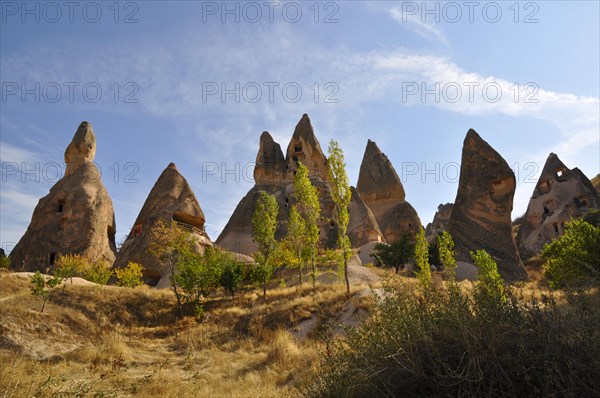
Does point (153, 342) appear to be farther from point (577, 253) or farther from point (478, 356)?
point (577, 253)

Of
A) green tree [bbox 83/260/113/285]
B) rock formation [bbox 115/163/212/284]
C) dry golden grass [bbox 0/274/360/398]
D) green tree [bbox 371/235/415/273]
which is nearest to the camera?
Result: dry golden grass [bbox 0/274/360/398]

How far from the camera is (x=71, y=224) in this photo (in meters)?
29.5

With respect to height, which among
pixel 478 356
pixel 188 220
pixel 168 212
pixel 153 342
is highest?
pixel 168 212

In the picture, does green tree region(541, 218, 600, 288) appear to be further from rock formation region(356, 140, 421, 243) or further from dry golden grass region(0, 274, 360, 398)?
rock formation region(356, 140, 421, 243)

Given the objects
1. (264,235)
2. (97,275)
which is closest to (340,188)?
(264,235)

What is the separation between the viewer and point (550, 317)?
11.5 feet

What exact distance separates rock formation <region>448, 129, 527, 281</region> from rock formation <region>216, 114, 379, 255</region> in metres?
8.15

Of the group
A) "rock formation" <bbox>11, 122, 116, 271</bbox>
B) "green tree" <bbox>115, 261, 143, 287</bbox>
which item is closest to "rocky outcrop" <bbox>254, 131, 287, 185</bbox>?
"rock formation" <bbox>11, 122, 116, 271</bbox>

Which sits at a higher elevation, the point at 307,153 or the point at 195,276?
the point at 307,153

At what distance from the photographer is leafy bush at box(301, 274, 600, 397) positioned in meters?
2.95

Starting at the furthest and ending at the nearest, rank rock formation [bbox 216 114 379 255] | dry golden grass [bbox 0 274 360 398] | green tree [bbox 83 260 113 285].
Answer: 1. rock formation [bbox 216 114 379 255]
2. green tree [bbox 83 260 113 285]
3. dry golden grass [bbox 0 274 360 398]

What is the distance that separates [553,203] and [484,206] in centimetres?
2089

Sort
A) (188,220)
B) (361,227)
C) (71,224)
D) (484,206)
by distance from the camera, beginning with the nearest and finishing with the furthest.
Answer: (484,206) → (71,224) → (188,220) → (361,227)

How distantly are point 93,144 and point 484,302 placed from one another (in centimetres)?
3854
